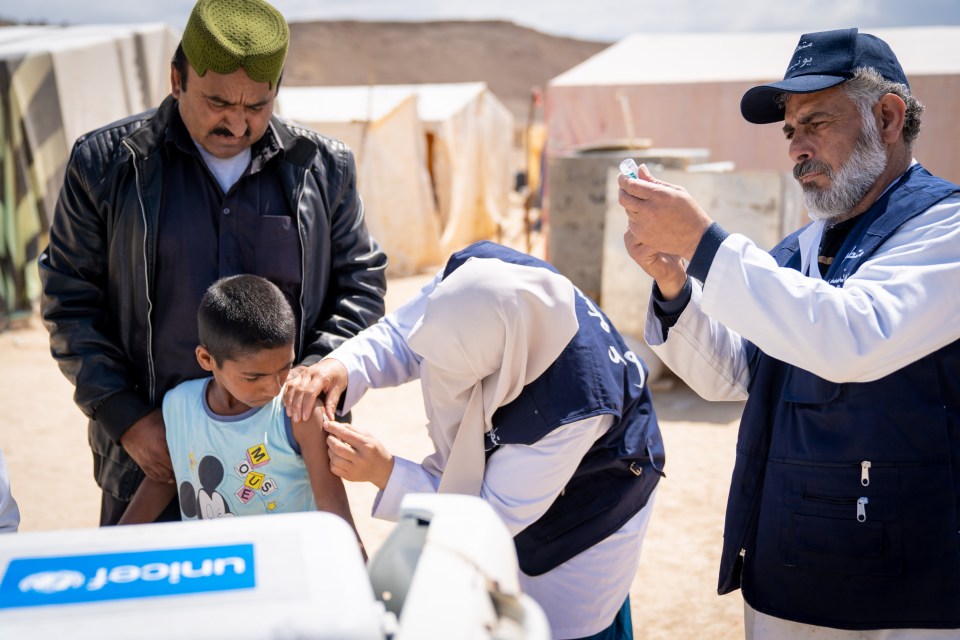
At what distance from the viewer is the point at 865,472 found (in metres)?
1.89

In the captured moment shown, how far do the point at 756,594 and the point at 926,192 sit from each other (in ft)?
3.25

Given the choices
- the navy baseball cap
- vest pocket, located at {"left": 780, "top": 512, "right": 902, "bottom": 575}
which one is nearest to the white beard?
the navy baseball cap

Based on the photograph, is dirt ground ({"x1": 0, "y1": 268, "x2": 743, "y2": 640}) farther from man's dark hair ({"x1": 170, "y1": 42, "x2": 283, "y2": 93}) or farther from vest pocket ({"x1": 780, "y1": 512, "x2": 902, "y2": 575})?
man's dark hair ({"x1": 170, "y1": 42, "x2": 283, "y2": 93})

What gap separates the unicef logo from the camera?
3.43ft

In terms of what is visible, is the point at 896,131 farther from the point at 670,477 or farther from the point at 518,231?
the point at 518,231

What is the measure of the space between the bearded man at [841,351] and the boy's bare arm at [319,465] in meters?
0.90

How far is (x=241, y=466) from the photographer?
2275 mm

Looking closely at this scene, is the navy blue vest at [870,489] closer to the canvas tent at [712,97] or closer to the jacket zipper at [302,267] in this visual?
the jacket zipper at [302,267]

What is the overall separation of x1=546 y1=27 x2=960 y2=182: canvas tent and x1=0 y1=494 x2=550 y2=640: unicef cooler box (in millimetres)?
11279

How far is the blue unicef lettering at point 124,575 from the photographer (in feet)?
3.40

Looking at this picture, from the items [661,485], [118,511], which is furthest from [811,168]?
[661,485]

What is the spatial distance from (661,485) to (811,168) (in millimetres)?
3743

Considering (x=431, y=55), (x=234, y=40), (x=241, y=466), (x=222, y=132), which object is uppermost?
(x=234, y=40)

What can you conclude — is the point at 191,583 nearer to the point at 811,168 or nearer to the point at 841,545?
the point at 841,545
